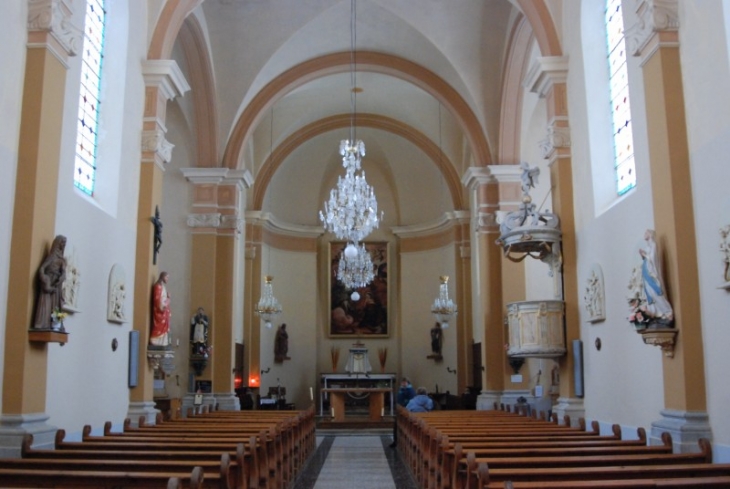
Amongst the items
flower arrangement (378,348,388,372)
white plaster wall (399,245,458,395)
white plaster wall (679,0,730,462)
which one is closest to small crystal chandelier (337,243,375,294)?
white plaster wall (399,245,458,395)

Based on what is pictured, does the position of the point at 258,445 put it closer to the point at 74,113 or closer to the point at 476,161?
the point at 74,113

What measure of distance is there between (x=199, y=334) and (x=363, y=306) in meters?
10.2

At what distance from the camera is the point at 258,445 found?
7082 mm

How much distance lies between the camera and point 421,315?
2423cm

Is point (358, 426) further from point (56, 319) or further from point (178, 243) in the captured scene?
point (56, 319)

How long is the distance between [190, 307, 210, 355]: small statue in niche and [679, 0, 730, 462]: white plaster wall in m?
10.6

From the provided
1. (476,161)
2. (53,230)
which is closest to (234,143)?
(476,161)

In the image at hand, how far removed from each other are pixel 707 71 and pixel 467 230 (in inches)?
577

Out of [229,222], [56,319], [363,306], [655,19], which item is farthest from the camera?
[363,306]

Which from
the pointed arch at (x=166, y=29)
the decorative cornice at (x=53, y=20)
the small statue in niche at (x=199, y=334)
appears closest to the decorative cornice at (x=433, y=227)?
the small statue in niche at (x=199, y=334)

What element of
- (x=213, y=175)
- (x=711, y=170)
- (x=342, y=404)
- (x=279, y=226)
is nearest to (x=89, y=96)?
(x=213, y=175)

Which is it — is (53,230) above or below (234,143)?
below

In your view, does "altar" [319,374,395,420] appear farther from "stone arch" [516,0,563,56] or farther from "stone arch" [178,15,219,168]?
"stone arch" [516,0,563,56]

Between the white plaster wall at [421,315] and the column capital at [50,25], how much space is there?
16285mm
